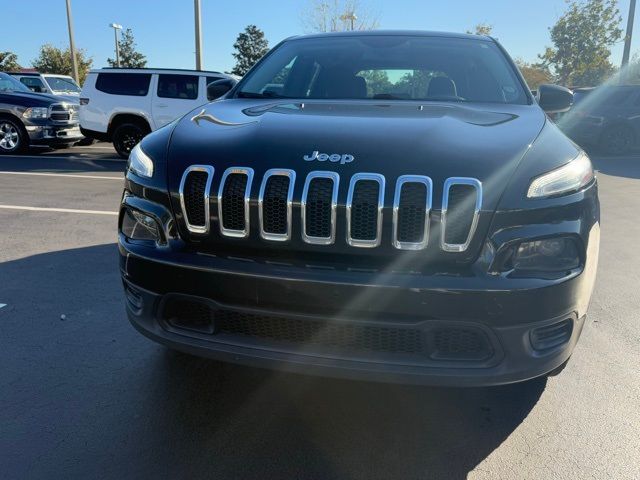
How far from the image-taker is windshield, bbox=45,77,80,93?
52.0 ft

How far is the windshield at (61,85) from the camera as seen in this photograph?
1586cm

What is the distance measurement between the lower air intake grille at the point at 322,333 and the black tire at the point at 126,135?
9.58 meters

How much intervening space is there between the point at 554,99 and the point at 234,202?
2.48 metres

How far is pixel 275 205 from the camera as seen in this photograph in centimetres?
199

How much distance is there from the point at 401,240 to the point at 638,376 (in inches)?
67.8

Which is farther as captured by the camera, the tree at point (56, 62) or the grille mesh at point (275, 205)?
the tree at point (56, 62)

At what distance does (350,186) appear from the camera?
1.93 meters

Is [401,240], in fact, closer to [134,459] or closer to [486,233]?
[486,233]

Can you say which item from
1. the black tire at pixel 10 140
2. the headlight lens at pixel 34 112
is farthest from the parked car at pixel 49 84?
the headlight lens at pixel 34 112

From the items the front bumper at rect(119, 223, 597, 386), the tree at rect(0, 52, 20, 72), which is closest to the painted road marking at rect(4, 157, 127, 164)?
the front bumper at rect(119, 223, 597, 386)

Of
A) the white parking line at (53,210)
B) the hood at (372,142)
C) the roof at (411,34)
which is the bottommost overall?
the white parking line at (53,210)

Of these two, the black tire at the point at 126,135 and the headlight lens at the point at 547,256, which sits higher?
the headlight lens at the point at 547,256

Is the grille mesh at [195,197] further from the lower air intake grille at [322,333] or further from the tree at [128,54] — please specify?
the tree at [128,54]

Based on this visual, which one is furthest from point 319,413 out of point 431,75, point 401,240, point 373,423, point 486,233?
point 431,75
